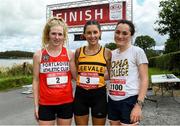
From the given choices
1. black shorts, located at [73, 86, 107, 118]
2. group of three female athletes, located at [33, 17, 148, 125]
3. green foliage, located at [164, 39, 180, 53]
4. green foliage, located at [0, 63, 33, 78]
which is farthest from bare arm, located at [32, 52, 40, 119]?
green foliage, located at [164, 39, 180, 53]

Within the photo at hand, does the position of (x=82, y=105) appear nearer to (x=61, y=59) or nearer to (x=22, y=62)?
(x=61, y=59)

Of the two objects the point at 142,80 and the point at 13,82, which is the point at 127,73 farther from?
the point at 13,82

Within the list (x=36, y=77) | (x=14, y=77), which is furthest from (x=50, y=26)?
(x=14, y=77)

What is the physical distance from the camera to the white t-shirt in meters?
4.00

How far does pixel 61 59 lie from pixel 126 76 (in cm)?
77

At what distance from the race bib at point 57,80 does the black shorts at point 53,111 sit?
24 centimetres

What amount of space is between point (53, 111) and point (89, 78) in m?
0.56

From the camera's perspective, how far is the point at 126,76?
4.03 metres

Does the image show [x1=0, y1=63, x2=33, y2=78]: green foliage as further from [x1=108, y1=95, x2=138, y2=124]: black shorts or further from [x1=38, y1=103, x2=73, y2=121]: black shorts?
[x1=108, y1=95, x2=138, y2=124]: black shorts

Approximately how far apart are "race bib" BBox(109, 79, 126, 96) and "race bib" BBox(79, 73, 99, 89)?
7.7 inches

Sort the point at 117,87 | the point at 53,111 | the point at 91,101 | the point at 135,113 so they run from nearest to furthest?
the point at 135,113
the point at 117,87
the point at 53,111
the point at 91,101

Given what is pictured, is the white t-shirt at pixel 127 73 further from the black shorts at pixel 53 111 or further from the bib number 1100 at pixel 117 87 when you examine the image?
the black shorts at pixel 53 111

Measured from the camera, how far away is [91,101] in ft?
14.1

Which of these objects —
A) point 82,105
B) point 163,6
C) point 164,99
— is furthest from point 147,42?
point 82,105
